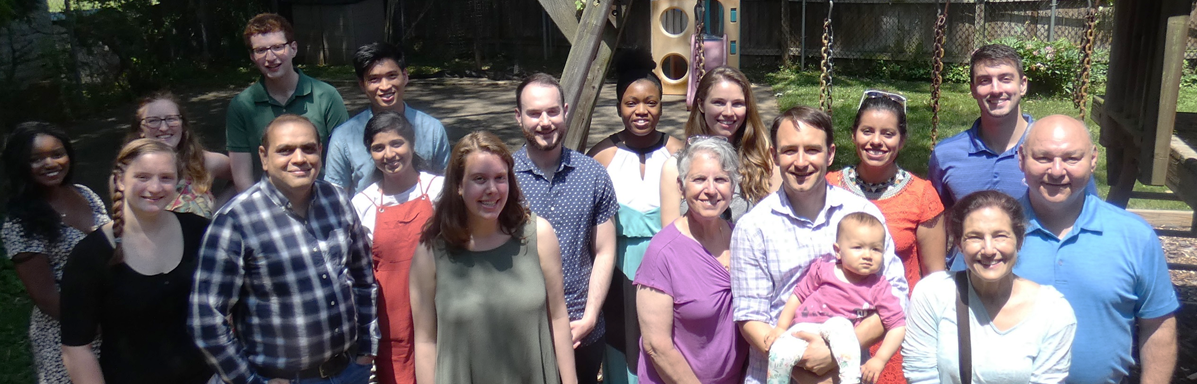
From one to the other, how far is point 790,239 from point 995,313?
0.64 m

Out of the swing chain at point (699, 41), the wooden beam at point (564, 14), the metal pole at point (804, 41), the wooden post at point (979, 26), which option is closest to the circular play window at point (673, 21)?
the swing chain at point (699, 41)

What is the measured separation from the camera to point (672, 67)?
25.8ft

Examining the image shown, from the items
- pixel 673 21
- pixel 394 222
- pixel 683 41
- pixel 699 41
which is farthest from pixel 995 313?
pixel 673 21

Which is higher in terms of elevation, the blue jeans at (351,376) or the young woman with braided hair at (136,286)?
the young woman with braided hair at (136,286)

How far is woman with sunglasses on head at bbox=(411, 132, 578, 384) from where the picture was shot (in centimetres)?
294

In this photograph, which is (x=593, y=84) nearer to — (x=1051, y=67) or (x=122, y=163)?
(x=122, y=163)

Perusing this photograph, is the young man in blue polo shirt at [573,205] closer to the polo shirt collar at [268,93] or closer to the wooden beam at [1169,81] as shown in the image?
the polo shirt collar at [268,93]

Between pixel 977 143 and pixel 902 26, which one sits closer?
pixel 977 143

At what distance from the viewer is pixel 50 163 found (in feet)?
11.1

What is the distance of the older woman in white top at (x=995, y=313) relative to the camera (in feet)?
8.77

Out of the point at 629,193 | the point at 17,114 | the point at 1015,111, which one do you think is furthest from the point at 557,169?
the point at 17,114

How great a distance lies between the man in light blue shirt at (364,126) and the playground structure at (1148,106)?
3.27 metres

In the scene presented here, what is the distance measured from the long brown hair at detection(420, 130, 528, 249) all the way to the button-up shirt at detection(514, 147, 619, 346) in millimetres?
365

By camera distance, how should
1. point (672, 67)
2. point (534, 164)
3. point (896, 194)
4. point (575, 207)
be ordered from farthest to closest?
point (672, 67) < point (534, 164) < point (575, 207) < point (896, 194)
